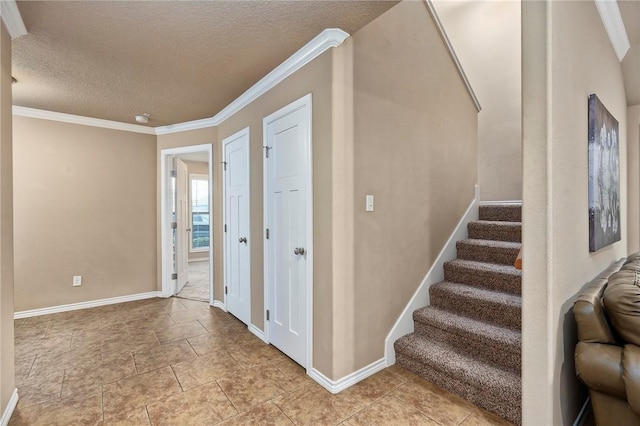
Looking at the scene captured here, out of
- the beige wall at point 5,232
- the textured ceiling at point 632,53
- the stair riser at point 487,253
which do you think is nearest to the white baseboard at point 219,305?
the beige wall at point 5,232

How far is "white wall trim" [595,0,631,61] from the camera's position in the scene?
1932 millimetres

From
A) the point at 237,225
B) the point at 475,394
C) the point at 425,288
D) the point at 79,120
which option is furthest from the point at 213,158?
the point at 475,394

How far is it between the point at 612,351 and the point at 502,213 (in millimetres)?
2173

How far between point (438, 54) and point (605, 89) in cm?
135

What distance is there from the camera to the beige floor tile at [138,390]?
1938 mm

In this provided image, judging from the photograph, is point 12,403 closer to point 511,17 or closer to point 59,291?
point 59,291

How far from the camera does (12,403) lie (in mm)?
1871

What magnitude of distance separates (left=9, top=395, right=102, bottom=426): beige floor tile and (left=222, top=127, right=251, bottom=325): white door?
141 centimetres

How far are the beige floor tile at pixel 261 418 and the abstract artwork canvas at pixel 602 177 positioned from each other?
80.2 inches

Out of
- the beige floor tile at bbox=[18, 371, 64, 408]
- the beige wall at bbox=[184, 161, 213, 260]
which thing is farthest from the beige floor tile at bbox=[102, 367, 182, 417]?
the beige wall at bbox=[184, 161, 213, 260]

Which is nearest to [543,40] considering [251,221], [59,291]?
[251,221]

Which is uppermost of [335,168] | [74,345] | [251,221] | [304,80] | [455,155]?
[304,80]

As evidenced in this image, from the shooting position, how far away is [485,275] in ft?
8.40

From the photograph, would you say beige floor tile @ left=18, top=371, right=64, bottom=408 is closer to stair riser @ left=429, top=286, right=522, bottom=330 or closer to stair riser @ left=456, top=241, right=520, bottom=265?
stair riser @ left=429, top=286, right=522, bottom=330
